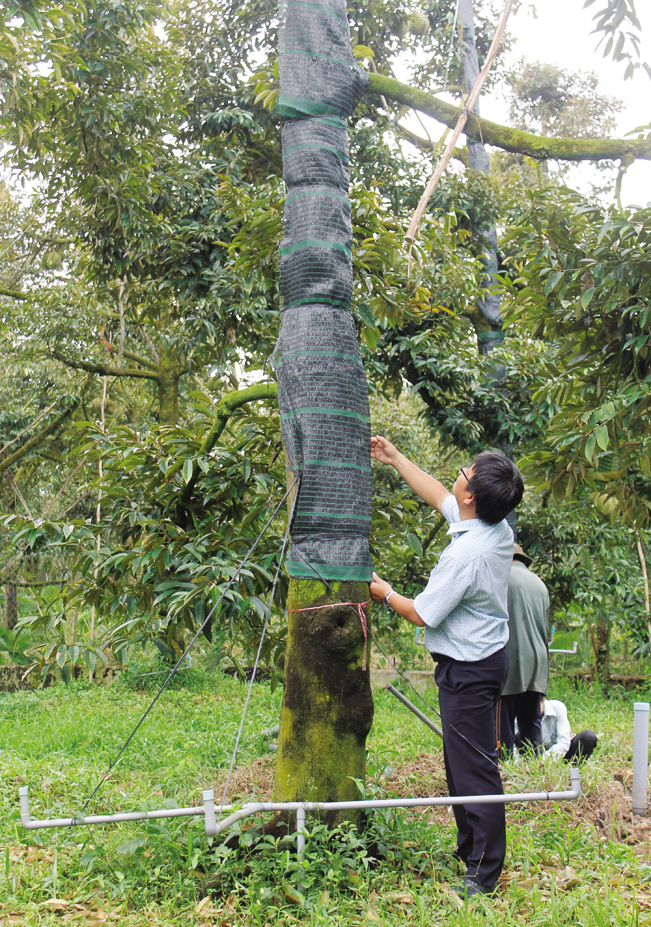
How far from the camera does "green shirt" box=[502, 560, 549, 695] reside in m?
4.18

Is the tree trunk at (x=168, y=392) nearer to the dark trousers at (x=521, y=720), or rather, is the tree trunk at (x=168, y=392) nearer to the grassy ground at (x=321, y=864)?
the grassy ground at (x=321, y=864)

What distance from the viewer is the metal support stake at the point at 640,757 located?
3465 millimetres

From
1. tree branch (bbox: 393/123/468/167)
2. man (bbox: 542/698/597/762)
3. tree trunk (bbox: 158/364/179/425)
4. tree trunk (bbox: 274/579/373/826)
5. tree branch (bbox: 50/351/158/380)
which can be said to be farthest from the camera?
tree trunk (bbox: 158/364/179/425)

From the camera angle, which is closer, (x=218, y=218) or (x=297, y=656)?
(x=297, y=656)

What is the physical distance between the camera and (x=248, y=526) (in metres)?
3.47

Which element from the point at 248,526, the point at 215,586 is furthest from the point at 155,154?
the point at 215,586

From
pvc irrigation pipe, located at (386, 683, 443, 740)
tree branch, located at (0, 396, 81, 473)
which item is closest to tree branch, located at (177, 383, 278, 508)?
pvc irrigation pipe, located at (386, 683, 443, 740)

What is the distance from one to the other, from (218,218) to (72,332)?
244 centimetres

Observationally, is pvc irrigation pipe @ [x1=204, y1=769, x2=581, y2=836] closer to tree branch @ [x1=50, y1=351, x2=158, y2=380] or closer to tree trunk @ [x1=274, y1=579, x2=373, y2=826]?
tree trunk @ [x1=274, y1=579, x2=373, y2=826]

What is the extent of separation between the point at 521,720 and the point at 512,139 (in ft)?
10.4

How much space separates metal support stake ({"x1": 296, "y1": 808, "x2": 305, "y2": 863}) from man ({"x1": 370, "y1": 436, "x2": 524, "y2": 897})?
1.87 ft

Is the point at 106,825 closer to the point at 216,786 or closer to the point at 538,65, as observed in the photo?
the point at 216,786

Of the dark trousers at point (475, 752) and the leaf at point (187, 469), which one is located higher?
the leaf at point (187, 469)

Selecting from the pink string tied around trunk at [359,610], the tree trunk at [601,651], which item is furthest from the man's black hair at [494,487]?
the tree trunk at [601,651]
